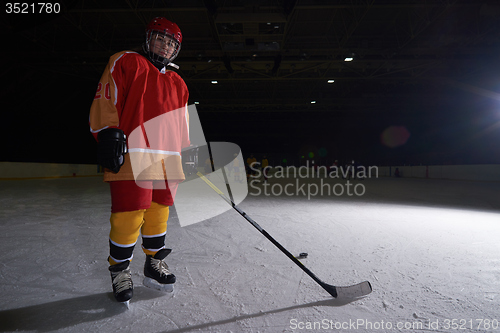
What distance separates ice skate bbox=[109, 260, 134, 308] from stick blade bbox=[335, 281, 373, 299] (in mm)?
1193

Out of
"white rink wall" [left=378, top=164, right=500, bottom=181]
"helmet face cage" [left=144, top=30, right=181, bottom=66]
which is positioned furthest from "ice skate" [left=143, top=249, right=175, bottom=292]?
"white rink wall" [left=378, top=164, right=500, bottom=181]

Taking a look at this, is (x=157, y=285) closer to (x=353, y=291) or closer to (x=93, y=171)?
(x=353, y=291)

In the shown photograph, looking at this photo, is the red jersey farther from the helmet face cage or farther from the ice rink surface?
the ice rink surface

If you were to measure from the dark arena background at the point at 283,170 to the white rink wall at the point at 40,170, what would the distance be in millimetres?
88

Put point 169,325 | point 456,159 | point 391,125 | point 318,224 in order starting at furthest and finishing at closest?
point 391,125
point 456,159
point 318,224
point 169,325

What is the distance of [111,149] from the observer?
4.65 ft

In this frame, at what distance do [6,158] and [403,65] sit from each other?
63.8ft

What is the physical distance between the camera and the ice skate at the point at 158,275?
172 centimetres

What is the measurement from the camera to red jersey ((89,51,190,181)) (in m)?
1.48

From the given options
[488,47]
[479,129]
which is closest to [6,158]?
[488,47]

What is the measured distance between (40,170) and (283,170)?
1875 centimetres

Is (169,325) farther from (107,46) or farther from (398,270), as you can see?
(107,46)

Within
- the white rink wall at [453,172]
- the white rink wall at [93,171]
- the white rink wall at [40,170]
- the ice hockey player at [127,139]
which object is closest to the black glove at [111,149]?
the ice hockey player at [127,139]

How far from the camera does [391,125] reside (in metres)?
23.9
